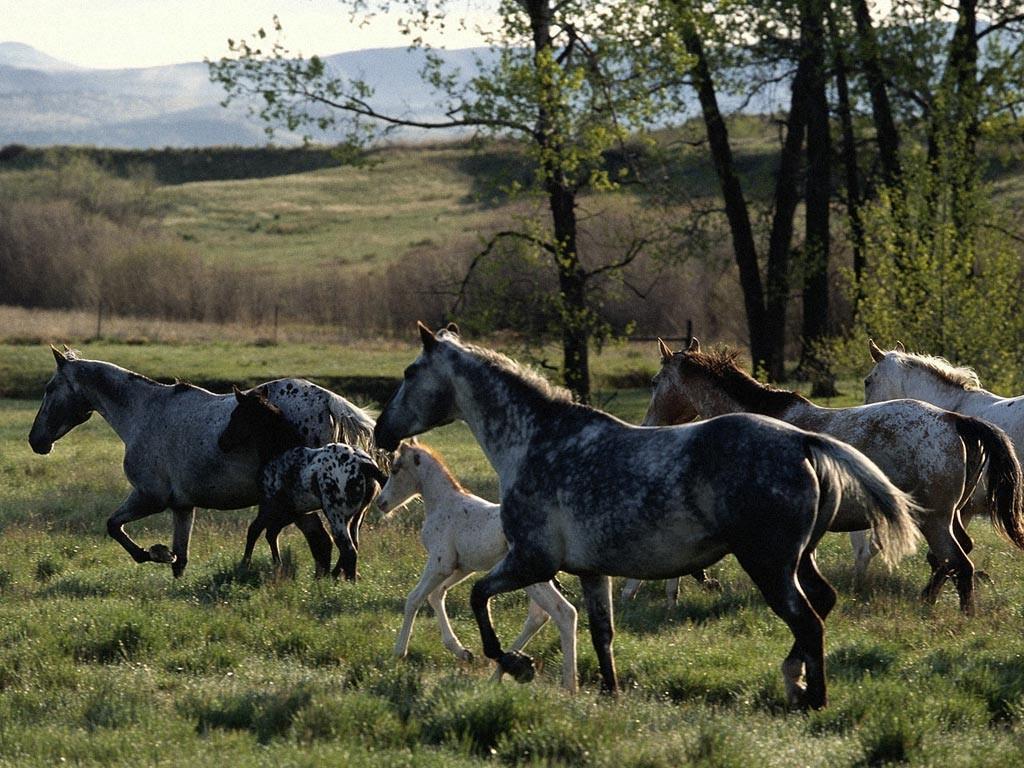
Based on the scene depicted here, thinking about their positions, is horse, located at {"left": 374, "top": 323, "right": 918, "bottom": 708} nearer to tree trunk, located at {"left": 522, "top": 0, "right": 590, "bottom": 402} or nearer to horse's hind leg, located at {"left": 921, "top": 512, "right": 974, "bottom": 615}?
horse's hind leg, located at {"left": 921, "top": 512, "right": 974, "bottom": 615}

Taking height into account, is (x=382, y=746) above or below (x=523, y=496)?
below

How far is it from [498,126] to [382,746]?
17.9 meters

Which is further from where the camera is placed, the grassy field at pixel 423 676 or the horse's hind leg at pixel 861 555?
the horse's hind leg at pixel 861 555

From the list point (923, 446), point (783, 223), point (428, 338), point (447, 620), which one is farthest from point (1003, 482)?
point (783, 223)

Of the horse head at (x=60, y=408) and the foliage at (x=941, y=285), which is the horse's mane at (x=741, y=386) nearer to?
the horse head at (x=60, y=408)

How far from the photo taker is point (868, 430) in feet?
34.9

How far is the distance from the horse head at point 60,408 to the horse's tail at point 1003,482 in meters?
8.51

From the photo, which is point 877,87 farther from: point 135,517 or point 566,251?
point 135,517

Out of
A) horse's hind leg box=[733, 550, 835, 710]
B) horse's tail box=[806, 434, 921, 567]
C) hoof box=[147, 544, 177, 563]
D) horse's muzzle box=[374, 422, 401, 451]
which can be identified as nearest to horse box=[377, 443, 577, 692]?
horse's muzzle box=[374, 422, 401, 451]

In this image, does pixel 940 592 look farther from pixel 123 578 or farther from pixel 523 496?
pixel 123 578

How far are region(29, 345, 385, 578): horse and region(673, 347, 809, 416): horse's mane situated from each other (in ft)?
10.3

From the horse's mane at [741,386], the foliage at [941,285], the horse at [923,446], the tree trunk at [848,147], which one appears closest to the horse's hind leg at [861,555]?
the horse at [923,446]

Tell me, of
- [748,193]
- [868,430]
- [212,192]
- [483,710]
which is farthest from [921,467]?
[212,192]

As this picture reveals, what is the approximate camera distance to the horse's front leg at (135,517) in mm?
11797
